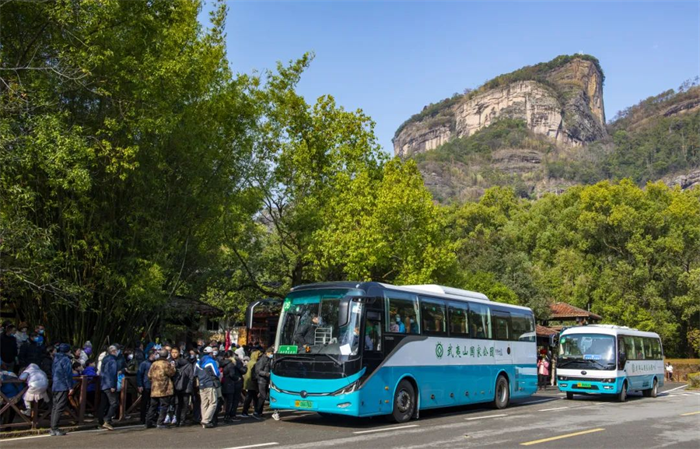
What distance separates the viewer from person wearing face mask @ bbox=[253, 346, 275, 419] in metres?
15.3

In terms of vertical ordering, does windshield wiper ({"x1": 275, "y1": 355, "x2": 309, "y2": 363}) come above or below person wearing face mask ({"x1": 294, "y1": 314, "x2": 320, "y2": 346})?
below

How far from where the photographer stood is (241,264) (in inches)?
1140

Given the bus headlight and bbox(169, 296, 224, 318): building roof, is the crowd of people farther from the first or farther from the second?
bbox(169, 296, 224, 318): building roof

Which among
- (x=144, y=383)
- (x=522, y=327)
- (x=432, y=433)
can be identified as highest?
(x=522, y=327)

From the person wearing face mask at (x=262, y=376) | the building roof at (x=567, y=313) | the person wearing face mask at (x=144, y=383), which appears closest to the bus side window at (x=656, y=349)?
the building roof at (x=567, y=313)

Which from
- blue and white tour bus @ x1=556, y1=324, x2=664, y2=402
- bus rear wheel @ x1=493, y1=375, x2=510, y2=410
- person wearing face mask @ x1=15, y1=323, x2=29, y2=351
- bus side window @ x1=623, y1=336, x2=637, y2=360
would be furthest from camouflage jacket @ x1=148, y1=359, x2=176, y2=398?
bus side window @ x1=623, y1=336, x2=637, y2=360

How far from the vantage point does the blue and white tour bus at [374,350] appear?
43.1 ft

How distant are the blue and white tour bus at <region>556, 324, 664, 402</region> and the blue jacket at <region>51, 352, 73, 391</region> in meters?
17.8

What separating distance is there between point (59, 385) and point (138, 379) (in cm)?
178

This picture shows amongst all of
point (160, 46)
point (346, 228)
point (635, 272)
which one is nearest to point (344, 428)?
point (160, 46)

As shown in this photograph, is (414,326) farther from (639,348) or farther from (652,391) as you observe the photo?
(652,391)

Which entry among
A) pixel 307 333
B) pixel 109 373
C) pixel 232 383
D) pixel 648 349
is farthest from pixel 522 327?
pixel 109 373

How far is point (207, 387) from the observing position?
1325 centimetres

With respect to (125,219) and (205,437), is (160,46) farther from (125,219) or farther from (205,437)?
(205,437)
